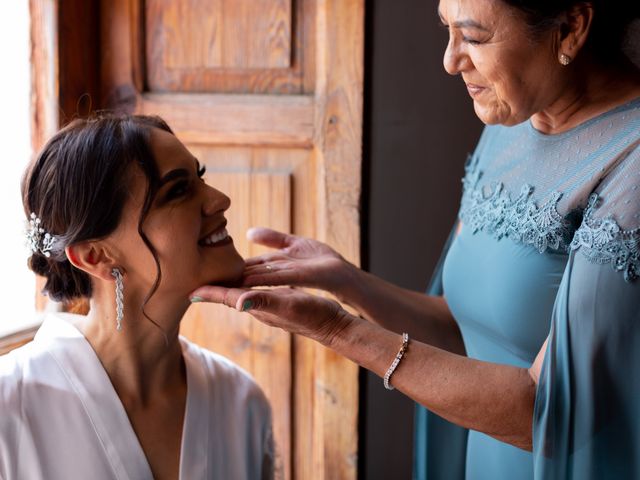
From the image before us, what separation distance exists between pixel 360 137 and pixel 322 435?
0.88 m

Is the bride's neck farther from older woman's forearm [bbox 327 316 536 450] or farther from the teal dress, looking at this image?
the teal dress

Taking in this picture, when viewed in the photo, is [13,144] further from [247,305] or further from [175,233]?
[247,305]

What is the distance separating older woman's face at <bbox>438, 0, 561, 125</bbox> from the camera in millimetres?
1230

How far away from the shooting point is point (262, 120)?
2137mm

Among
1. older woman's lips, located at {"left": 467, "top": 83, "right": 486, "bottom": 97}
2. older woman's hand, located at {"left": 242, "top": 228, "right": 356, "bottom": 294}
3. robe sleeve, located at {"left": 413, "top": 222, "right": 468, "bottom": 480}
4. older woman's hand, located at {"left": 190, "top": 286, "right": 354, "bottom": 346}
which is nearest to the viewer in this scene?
older woman's hand, located at {"left": 190, "top": 286, "right": 354, "bottom": 346}

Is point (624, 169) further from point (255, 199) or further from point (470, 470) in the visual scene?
point (255, 199)

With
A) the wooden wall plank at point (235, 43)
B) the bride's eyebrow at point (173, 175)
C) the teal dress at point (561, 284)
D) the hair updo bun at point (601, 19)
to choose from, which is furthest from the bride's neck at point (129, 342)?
the wooden wall plank at point (235, 43)

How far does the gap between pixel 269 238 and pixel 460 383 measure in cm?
61

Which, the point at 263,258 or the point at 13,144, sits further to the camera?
the point at 13,144

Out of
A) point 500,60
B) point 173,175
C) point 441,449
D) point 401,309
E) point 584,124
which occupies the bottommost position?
point 441,449

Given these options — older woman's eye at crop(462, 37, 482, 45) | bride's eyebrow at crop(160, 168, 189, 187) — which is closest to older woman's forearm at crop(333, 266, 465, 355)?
bride's eyebrow at crop(160, 168, 189, 187)

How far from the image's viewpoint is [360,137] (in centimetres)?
210

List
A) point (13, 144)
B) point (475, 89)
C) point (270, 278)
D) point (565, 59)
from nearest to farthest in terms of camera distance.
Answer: point (565, 59)
point (475, 89)
point (270, 278)
point (13, 144)

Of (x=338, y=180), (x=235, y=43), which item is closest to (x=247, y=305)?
(x=338, y=180)
